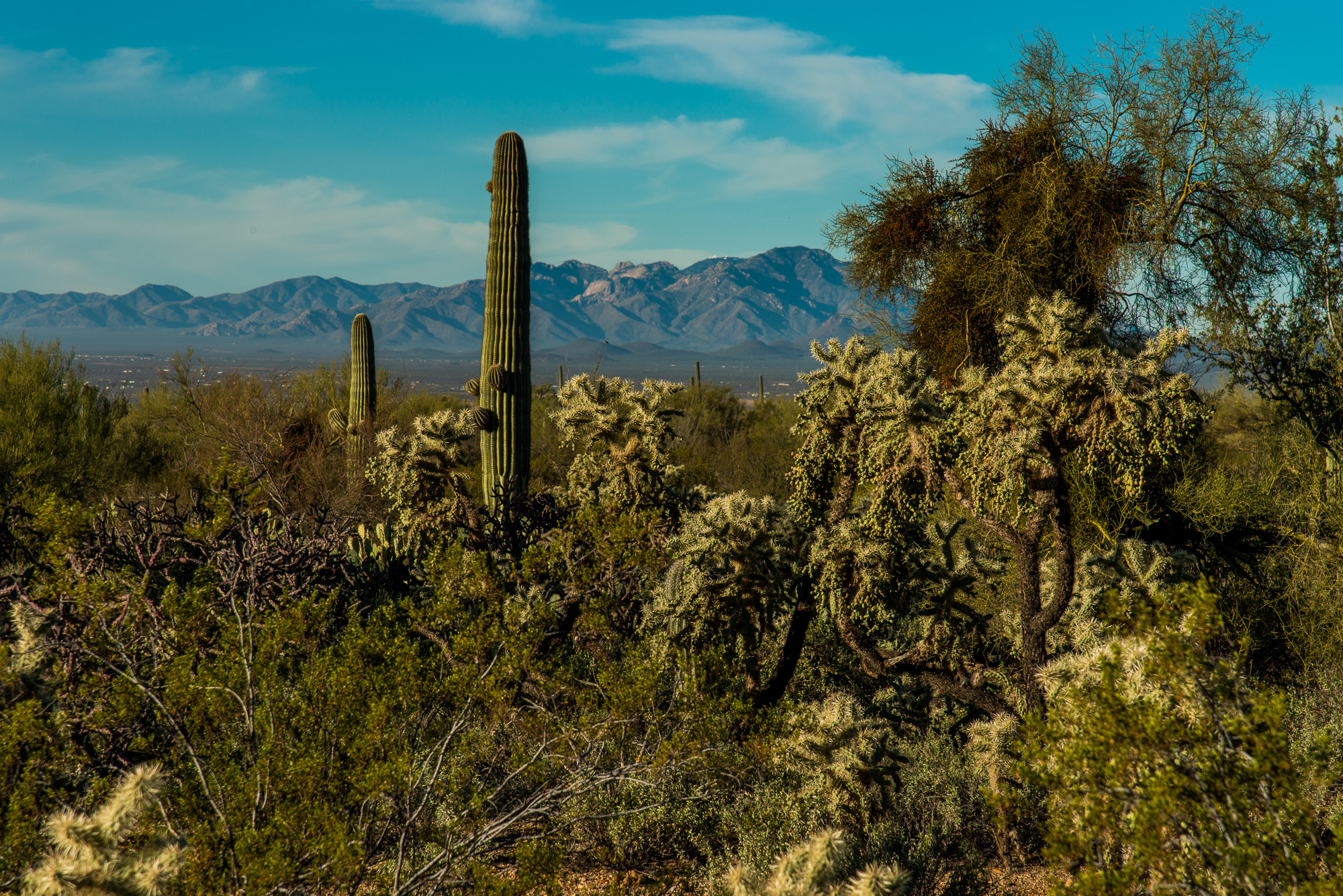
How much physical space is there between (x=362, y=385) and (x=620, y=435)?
388 inches

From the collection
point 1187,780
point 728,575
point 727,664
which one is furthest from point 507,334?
point 1187,780

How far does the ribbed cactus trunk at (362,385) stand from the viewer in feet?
43.7

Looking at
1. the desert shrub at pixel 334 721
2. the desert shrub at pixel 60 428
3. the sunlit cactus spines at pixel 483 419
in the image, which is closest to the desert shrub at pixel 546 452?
the sunlit cactus spines at pixel 483 419

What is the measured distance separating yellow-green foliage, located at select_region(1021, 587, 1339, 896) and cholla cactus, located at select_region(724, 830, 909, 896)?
1.58 ft

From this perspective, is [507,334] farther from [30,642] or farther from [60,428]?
[60,428]

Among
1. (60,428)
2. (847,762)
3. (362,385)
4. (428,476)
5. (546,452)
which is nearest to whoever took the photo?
(847,762)

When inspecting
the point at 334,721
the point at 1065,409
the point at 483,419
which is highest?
the point at 1065,409

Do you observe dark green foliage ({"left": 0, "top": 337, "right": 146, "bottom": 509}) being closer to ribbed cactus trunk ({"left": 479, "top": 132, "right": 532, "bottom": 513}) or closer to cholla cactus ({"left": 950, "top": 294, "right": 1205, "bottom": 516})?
ribbed cactus trunk ({"left": 479, "top": 132, "right": 532, "bottom": 513})

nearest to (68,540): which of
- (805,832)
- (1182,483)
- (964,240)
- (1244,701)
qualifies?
(805,832)

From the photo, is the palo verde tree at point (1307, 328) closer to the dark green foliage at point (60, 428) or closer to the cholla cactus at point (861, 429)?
the cholla cactus at point (861, 429)

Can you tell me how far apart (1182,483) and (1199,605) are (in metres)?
5.68

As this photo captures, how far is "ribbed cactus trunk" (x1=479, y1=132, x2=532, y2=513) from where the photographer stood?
312 inches

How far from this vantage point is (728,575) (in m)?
4.61

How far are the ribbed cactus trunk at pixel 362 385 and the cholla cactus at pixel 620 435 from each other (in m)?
8.84
